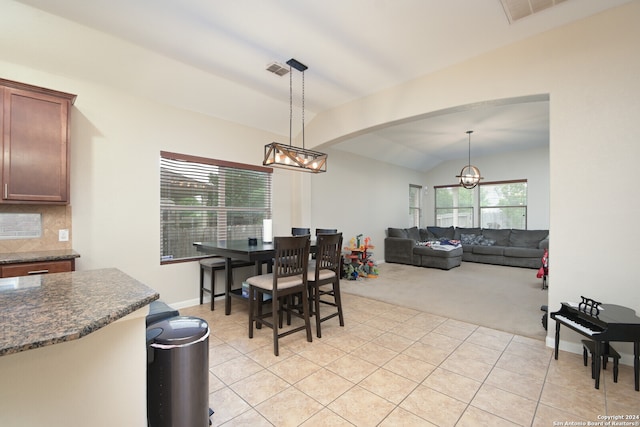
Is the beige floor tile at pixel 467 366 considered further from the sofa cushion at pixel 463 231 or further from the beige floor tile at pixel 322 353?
the sofa cushion at pixel 463 231

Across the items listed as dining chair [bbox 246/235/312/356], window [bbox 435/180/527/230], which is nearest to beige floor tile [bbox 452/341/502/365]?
dining chair [bbox 246/235/312/356]

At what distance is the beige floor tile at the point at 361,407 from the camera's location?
1667mm

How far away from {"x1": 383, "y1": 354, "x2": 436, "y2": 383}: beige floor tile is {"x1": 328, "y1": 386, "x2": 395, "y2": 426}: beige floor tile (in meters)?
0.38

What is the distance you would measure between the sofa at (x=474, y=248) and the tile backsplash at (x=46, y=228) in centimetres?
620

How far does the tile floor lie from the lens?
1704 millimetres

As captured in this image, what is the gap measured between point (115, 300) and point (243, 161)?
3489 mm

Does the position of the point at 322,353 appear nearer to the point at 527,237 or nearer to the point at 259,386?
the point at 259,386

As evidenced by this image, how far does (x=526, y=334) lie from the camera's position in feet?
9.37

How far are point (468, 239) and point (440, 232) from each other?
0.82 meters

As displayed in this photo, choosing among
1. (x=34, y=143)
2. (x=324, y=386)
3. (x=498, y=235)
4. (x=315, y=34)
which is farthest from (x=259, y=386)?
(x=498, y=235)

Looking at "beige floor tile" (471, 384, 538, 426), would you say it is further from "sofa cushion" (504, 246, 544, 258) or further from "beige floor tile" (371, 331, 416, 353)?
"sofa cushion" (504, 246, 544, 258)

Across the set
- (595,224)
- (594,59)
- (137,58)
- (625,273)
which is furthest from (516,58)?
(137,58)

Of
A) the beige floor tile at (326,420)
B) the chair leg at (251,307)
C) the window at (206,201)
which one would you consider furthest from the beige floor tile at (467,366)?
the window at (206,201)

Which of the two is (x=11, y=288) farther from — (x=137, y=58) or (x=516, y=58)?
(x=516, y=58)
